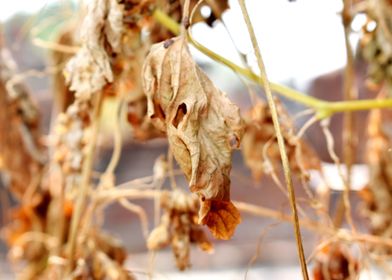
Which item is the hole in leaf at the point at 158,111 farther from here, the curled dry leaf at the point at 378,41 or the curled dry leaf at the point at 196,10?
the curled dry leaf at the point at 378,41

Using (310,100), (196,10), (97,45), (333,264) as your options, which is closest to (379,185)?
(333,264)

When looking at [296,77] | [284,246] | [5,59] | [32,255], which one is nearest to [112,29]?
[5,59]

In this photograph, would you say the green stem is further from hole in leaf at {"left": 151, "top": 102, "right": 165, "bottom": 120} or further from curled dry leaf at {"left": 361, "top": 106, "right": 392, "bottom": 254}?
curled dry leaf at {"left": 361, "top": 106, "right": 392, "bottom": 254}

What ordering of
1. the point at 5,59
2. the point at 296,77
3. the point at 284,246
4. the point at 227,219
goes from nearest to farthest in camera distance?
the point at 227,219
the point at 5,59
the point at 296,77
the point at 284,246

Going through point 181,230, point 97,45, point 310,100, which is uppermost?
point 97,45

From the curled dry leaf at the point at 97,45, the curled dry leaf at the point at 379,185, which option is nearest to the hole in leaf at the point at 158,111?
the curled dry leaf at the point at 97,45

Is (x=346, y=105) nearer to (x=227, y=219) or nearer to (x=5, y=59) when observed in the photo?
(x=227, y=219)

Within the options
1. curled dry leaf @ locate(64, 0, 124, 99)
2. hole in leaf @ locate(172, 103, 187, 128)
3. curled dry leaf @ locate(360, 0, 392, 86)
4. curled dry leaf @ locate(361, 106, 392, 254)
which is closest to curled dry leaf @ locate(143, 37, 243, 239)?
hole in leaf @ locate(172, 103, 187, 128)

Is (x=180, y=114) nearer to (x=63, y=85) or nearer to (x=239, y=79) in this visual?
(x=239, y=79)
